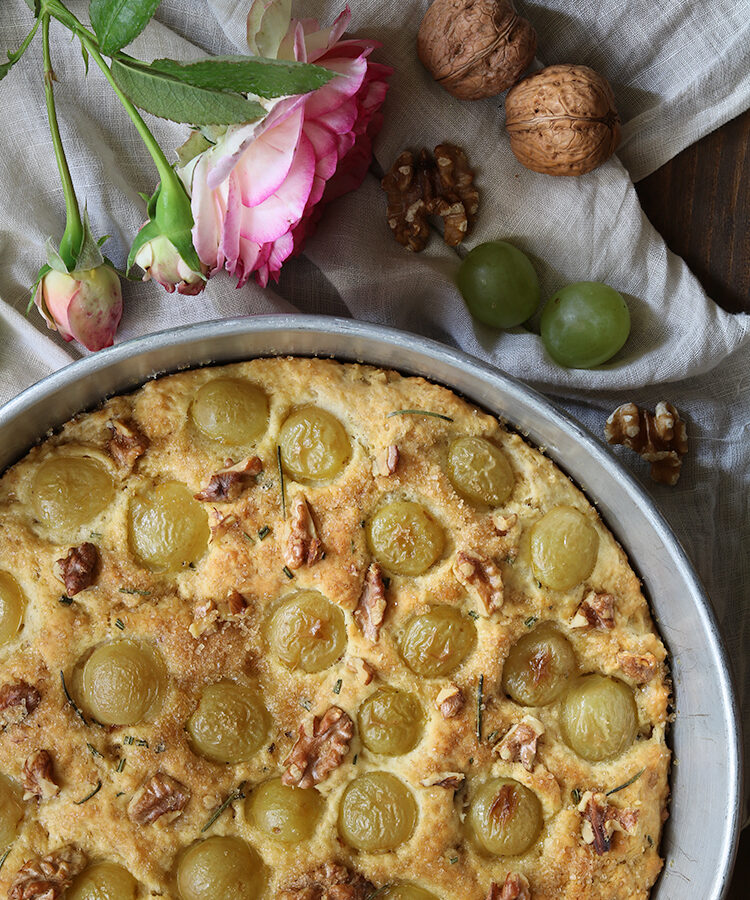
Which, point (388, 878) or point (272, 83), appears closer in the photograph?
point (272, 83)

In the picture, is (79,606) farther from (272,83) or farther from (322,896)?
(272,83)

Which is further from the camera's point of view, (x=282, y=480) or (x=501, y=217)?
(x=501, y=217)

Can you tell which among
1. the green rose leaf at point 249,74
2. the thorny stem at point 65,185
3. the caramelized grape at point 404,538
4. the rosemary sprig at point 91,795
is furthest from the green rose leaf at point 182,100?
the rosemary sprig at point 91,795

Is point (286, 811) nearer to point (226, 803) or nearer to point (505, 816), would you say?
point (226, 803)

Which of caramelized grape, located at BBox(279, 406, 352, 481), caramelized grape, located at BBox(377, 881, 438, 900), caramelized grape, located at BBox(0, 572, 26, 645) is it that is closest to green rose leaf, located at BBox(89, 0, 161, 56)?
caramelized grape, located at BBox(279, 406, 352, 481)

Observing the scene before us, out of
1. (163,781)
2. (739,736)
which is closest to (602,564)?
(739,736)

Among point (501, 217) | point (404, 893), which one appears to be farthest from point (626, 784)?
point (501, 217)
